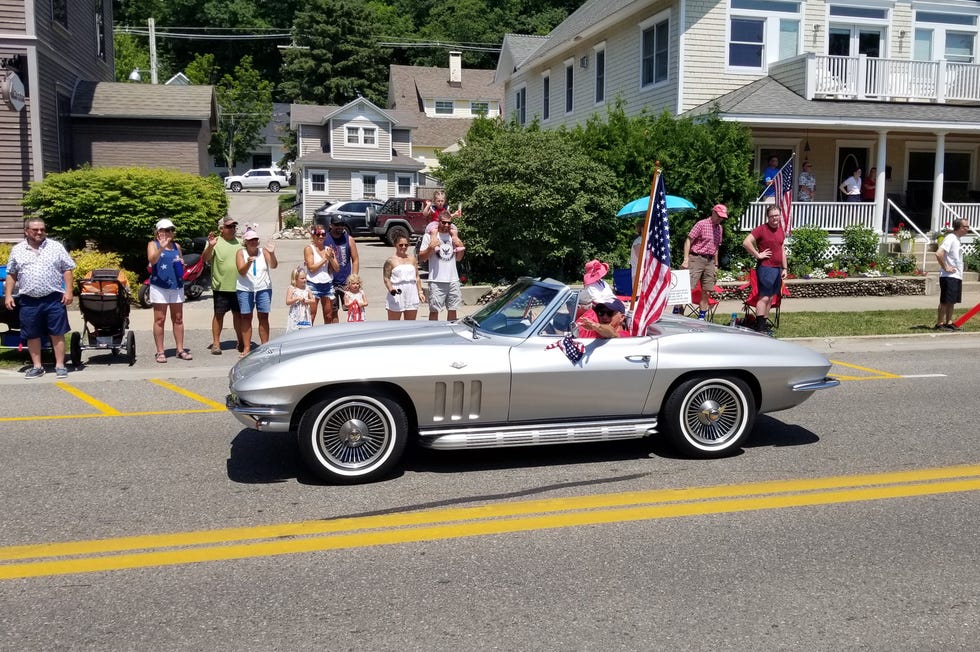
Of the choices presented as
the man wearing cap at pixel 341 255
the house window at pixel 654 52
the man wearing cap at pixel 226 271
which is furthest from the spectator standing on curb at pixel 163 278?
the house window at pixel 654 52

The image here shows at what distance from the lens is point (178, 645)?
147 inches

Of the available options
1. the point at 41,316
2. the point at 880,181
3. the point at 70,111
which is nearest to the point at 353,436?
the point at 41,316

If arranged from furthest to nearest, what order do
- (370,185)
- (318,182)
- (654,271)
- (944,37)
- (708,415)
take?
(370,185), (318,182), (944,37), (654,271), (708,415)

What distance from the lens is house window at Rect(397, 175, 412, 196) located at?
157ft

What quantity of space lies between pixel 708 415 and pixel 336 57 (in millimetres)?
66052

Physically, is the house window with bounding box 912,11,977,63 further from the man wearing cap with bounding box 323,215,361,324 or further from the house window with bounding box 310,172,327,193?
the house window with bounding box 310,172,327,193

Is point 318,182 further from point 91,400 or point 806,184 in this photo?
point 91,400

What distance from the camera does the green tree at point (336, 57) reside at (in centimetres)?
6600

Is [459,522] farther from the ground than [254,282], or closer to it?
closer to it

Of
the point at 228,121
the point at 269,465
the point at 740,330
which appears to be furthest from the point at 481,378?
the point at 228,121

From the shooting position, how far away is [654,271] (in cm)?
682

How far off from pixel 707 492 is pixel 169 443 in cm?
415

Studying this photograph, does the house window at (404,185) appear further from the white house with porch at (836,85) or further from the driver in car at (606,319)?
the driver in car at (606,319)

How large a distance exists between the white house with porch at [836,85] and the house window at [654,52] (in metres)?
0.04
